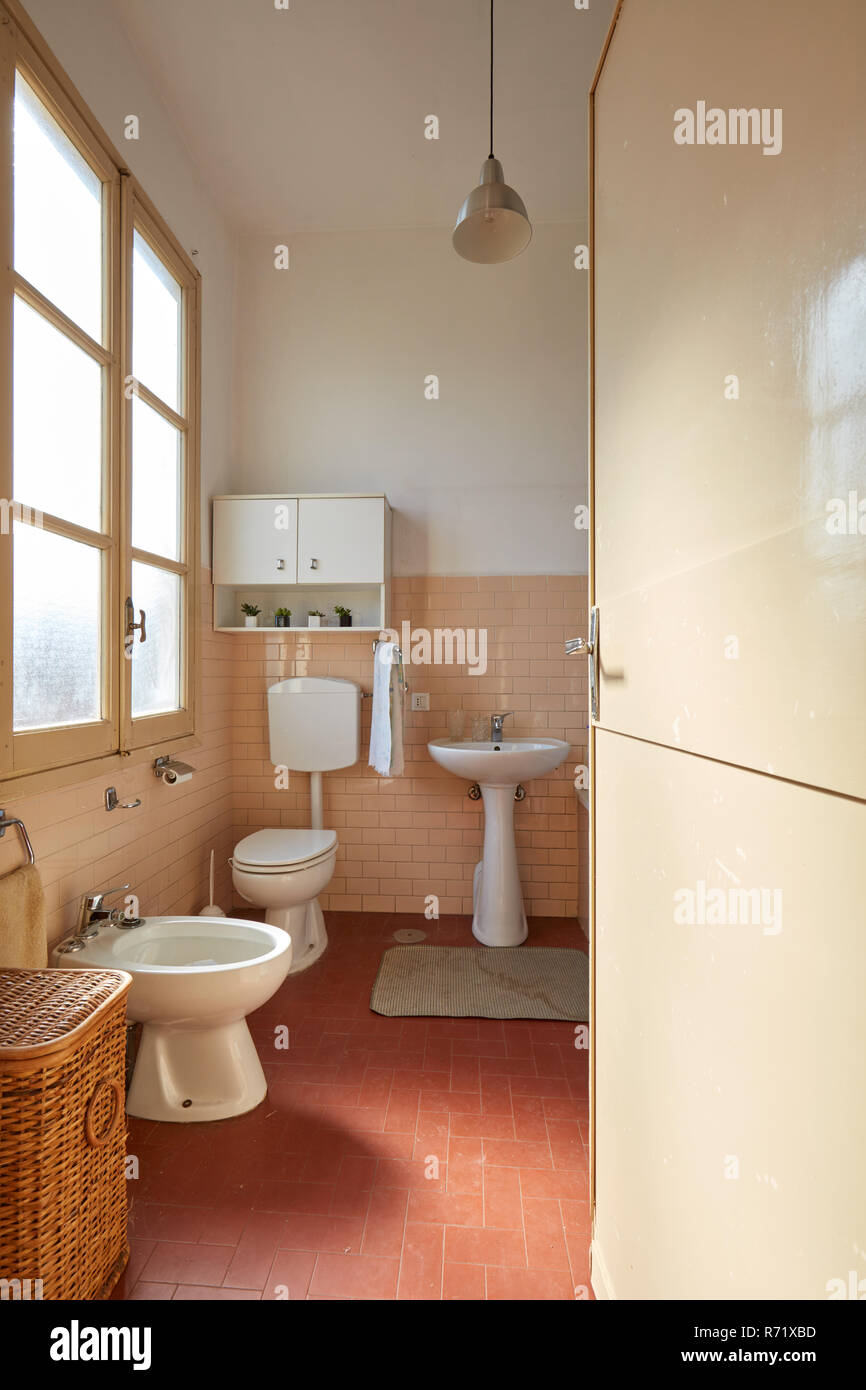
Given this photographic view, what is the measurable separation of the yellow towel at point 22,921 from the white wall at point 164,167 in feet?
5.67

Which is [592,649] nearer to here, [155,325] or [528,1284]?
[528,1284]

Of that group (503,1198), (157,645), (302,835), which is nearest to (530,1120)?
(503,1198)

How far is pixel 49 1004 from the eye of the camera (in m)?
1.20

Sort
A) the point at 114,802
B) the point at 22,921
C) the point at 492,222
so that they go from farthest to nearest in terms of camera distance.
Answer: the point at 492,222 → the point at 114,802 → the point at 22,921

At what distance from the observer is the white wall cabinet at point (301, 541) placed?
2832 millimetres

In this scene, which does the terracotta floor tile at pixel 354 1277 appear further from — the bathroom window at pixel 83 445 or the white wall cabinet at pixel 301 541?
the white wall cabinet at pixel 301 541

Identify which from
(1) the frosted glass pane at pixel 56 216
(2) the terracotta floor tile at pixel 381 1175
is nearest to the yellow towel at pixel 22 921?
(2) the terracotta floor tile at pixel 381 1175

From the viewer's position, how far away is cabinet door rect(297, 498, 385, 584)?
2.83m

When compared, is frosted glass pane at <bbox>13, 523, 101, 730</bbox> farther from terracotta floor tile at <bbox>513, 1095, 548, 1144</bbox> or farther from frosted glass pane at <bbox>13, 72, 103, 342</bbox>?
terracotta floor tile at <bbox>513, 1095, 548, 1144</bbox>

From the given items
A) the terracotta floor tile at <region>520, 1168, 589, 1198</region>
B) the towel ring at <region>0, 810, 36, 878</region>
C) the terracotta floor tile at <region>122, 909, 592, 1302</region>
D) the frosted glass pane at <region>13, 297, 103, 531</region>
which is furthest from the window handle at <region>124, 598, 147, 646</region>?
the terracotta floor tile at <region>520, 1168, 589, 1198</region>

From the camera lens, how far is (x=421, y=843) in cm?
310

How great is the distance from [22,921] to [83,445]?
4.24 feet

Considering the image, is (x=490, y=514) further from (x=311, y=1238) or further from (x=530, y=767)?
(x=311, y=1238)

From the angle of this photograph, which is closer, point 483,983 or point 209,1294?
point 209,1294
